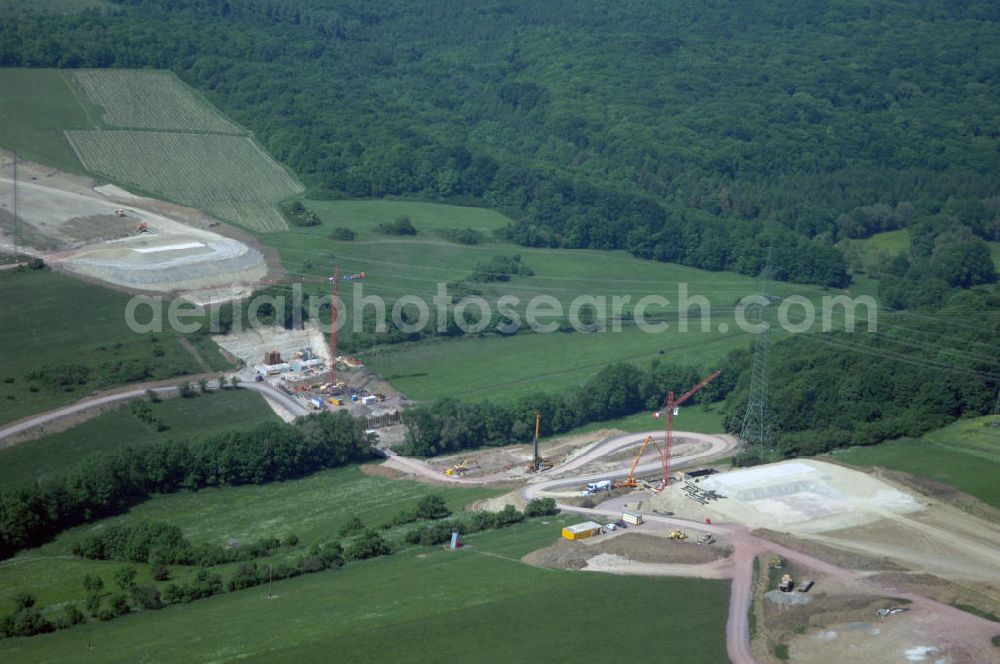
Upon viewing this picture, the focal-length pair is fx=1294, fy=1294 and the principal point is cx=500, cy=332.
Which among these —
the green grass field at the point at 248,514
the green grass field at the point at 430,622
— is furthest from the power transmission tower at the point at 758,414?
the green grass field at the point at 430,622

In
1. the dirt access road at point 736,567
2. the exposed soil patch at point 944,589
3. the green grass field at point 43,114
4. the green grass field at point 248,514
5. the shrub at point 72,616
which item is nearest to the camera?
the dirt access road at point 736,567

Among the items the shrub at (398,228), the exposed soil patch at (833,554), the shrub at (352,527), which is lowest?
the shrub at (352,527)

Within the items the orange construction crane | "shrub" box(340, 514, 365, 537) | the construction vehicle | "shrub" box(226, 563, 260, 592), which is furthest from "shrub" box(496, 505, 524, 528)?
"shrub" box(226, 563, 260, 592)

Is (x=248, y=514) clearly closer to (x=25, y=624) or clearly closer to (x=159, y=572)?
(x=159, y=572)

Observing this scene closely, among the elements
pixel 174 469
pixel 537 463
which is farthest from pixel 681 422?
pixel 174 469

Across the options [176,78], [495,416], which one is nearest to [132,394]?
[495,416]

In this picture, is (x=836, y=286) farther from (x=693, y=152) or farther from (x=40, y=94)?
(x=40, y=94)

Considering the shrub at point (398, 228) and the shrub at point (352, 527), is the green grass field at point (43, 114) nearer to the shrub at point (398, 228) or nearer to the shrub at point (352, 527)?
the shrub at point (398, 228)

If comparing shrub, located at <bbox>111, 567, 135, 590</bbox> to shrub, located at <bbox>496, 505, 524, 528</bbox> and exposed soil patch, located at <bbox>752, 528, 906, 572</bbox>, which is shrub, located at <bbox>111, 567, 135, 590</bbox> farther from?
exposed soil patch, located at <bbox>752, 528, 906, 572</bbox>
